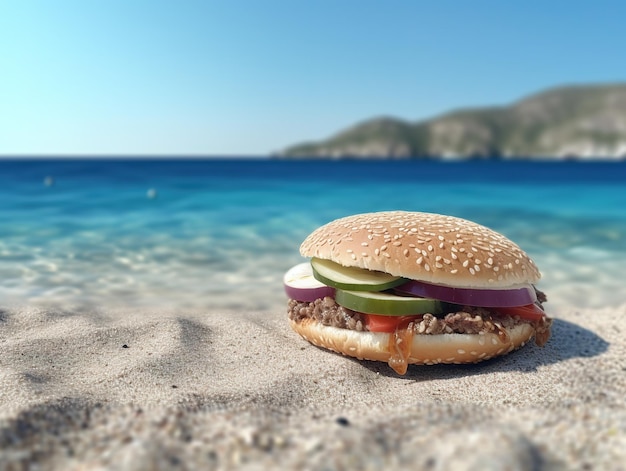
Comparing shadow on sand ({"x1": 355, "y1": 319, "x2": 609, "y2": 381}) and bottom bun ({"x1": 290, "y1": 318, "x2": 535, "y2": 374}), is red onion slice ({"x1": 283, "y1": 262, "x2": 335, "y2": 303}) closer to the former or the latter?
bottom bun ({"x1": 290, "y1": 318, "x2": 535, "y2": 374})

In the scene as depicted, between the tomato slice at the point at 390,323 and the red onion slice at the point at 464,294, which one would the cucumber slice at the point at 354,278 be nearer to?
the red onion slice at the point at 464,294

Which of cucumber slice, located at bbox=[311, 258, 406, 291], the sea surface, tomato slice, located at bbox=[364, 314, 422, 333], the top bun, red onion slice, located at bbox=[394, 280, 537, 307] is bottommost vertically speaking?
the sea surface

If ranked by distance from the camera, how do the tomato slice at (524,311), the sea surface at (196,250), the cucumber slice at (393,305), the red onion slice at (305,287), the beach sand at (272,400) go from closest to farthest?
the beach sand at (272,400) < the cucumber slice at (393,305) < the tomato slice at (524,311) < the red onion slice at (305,287) < the sea surface at (196,250)

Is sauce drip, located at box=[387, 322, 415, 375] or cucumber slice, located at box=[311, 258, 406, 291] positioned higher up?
cucumber slice, located at box=[311, 258, 406, 291]

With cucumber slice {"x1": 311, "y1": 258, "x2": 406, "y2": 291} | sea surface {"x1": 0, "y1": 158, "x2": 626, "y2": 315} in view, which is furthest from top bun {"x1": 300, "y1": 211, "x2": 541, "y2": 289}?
sea surface {"x1": 0, "y1": 158, "x2": 626, "y2": 315}

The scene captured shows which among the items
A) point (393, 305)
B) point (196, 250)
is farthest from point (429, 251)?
point (196, 250)

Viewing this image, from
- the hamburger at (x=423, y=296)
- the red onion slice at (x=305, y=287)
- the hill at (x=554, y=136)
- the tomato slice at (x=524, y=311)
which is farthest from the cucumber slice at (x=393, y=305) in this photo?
the hill at (x=554, y=136)

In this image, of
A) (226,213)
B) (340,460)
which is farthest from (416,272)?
(226,213)
